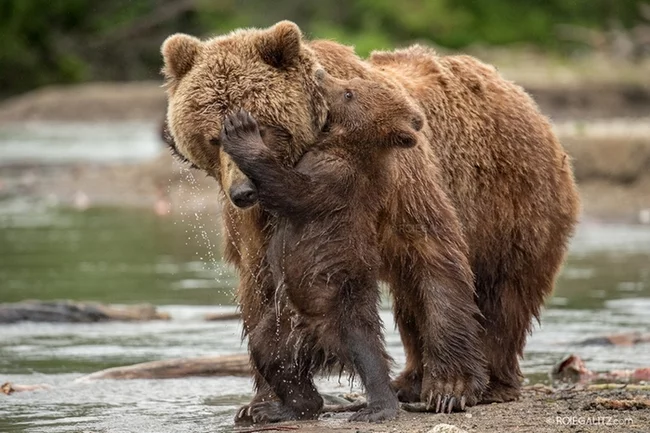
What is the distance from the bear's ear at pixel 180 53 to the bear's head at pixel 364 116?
0.54m

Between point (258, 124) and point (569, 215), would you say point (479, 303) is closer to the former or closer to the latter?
point (569, 215)

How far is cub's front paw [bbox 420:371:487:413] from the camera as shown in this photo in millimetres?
6625

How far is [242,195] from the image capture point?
5812mm

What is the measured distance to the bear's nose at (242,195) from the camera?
581 cm

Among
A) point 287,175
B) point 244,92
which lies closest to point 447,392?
point 287,175

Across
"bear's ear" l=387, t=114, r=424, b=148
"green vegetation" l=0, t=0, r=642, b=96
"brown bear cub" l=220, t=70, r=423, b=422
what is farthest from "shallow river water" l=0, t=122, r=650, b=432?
"green vegetation" l=0, t=0, r=642, b=96

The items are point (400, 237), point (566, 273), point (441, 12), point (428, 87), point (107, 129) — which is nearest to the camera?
point (400, 237)

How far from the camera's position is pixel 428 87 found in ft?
23.5

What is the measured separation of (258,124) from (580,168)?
12065mm

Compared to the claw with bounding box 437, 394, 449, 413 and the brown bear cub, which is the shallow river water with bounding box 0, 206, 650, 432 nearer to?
the brown bear cub

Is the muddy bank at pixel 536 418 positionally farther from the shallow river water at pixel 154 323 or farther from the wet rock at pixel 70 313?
the wet rock at pixel 70 313

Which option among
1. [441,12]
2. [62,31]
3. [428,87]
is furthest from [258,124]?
[62,31]

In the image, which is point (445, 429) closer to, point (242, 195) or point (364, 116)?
point (242, 195)

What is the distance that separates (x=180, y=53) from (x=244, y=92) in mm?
373
